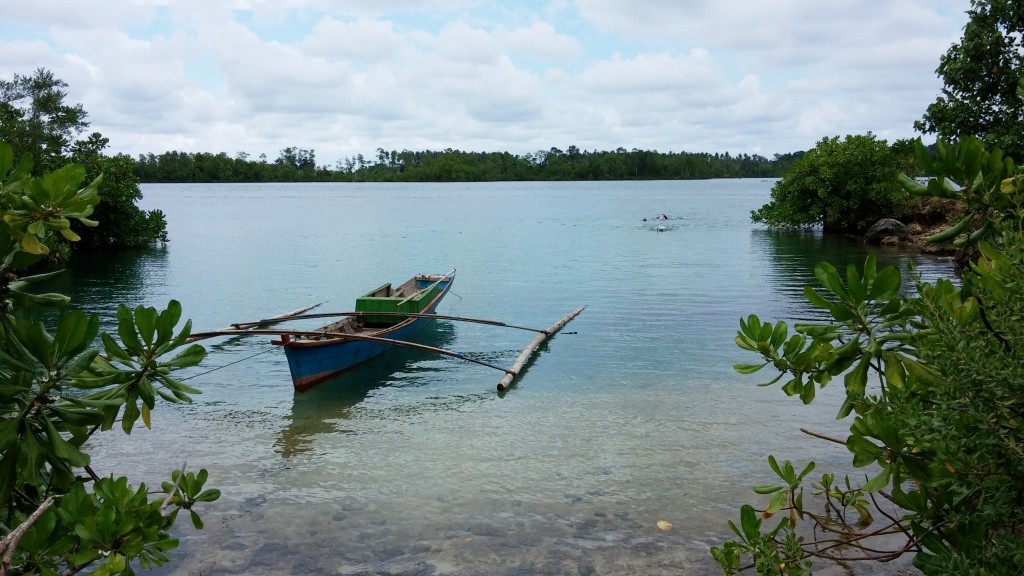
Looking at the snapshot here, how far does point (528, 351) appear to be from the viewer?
14.5 metres

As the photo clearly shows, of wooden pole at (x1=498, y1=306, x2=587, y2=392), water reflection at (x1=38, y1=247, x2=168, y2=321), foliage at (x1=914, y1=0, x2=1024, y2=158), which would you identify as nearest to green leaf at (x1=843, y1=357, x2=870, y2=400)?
wooden pole at (x1=498, y1=306, x2=587, y2=392)

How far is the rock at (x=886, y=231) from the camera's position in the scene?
34.0 meters

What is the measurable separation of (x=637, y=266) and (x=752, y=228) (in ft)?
69.4

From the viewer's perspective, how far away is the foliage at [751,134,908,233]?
36219 millimetres

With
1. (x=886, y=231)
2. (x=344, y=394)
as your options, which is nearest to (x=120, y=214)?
(x=344, y=394)

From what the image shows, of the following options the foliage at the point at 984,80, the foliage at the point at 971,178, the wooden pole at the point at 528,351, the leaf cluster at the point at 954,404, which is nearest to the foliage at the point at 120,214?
the wooden pole at the point at 528,351

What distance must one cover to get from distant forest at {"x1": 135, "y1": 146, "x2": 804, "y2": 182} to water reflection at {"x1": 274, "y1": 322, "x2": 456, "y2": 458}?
16512 cm

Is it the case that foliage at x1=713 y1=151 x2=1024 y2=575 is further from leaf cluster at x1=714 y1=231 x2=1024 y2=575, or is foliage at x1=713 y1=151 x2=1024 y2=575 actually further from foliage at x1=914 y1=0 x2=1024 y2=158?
foliage at x1=914 y1=0 x2=1024 y2=158

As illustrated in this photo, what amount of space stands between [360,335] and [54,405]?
999cm

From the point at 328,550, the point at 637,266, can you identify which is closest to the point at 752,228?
the point at 637,266

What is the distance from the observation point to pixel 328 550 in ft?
22.4

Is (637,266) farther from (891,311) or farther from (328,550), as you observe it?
(891,311)

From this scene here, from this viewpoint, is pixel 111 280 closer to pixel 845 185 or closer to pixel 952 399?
pixel 952 399

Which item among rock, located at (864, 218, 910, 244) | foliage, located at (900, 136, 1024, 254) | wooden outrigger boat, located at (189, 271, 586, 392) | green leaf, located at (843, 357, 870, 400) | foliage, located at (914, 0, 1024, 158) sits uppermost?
foliage, located at (914, 0, 1024, 158)
